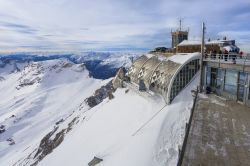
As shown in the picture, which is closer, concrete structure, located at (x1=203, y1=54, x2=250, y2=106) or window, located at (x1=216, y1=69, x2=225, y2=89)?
concrete structure, located at (x1=203, y1=54, x2=250, y2=106)

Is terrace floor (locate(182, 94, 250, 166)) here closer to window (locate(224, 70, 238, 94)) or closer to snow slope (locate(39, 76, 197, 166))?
window (locate(224, 70, 238, 94))

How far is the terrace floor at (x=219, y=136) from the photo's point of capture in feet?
40.5

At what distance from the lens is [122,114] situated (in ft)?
133

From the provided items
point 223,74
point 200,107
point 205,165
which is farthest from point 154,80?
point 205,165

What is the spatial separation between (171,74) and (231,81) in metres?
11.6

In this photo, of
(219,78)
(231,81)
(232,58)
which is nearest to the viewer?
(231,81)

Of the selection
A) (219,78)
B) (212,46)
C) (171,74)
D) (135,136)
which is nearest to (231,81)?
(219,78)

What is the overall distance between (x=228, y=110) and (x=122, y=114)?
71.8 feet

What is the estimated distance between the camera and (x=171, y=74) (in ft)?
115

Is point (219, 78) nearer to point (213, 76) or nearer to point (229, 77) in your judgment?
point (213, 76)

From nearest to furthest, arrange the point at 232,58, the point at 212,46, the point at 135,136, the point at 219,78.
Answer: the point at 232,58 < the point at 219,78 < the point at 135,136 < the point at 212,46

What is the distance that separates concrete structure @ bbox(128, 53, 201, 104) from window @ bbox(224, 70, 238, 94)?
9.39m

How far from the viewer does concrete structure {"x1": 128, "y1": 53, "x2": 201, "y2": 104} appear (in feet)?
111

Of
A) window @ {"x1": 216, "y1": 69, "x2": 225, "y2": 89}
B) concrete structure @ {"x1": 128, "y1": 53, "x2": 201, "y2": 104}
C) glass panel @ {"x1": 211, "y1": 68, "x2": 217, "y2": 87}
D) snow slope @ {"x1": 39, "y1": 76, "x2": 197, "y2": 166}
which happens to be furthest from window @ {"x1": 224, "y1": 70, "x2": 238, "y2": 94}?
concrete structure @ {"x1": 128, "y1": 53, "x2": 201, "y2": 104}
